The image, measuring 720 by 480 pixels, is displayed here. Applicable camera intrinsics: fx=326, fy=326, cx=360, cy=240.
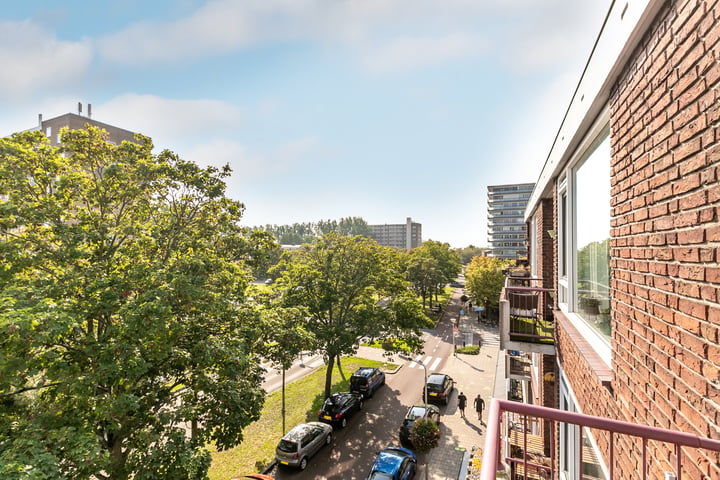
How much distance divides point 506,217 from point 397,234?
65326 mm

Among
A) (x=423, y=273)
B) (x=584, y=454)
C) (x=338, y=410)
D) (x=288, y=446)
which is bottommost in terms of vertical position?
(x=338, y=410)

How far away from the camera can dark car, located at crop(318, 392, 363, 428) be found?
14.1 meters

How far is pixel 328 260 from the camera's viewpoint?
56.0 feet

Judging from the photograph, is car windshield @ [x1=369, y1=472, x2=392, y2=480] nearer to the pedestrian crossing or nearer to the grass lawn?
the grass lawn

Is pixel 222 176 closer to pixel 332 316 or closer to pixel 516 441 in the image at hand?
pixel 332 316

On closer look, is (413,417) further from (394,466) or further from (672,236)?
(672,236)

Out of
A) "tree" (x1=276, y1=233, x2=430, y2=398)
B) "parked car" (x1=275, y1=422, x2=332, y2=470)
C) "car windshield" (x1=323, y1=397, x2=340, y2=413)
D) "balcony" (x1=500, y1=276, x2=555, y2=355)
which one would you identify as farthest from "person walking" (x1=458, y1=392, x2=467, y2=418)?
"balcony" (x1=500, y1=276, x2=555, y2=355)

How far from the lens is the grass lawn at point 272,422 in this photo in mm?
11438

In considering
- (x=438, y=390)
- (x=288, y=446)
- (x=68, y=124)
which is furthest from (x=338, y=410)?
(x=68, y=124)

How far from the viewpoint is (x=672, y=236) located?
74.6 inches

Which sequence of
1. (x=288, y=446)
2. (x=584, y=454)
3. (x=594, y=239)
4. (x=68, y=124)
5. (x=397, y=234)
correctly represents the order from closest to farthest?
(x=584, y=454) < (x=594, y=239) < (x=288, y=446) < (x=68, y=124) < (x=397, y=234)

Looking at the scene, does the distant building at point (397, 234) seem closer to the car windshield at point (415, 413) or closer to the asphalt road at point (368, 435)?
the asphalt road at point (368, 435)

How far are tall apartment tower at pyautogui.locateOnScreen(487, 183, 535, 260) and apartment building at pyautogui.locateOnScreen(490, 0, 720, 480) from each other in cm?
8520

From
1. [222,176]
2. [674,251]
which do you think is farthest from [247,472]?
[674,251]
